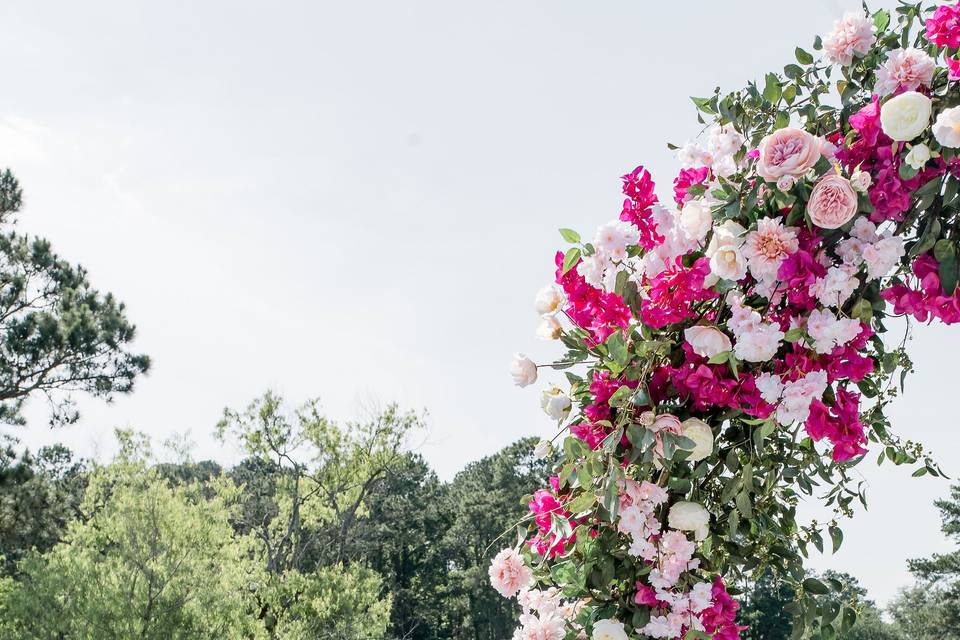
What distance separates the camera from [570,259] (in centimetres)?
173

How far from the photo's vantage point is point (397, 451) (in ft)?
45.8

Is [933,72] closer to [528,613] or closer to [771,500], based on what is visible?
[771,500]

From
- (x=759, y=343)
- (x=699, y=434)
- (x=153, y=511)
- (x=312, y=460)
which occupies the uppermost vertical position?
(x=312, y=460)

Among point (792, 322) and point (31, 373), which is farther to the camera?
point (31, 373)

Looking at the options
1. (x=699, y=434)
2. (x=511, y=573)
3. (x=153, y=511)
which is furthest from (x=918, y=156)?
(x=153, y=511)

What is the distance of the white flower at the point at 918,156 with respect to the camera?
145cm

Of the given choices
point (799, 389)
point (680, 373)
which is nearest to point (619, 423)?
point (680, 373)

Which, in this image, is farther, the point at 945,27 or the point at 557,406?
the point at 557,406

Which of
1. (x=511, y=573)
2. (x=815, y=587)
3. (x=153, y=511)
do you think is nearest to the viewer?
(x=815, y=587)

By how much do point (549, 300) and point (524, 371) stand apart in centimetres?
17

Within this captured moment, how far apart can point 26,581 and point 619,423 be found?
10.3 meters

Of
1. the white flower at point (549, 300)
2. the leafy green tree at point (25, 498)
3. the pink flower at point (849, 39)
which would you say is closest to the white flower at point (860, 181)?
the pink flower at point (849, 39)

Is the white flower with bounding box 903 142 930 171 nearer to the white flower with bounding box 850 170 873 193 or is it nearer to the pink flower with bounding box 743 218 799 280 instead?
the white flower with bounding box 850 170 873 193

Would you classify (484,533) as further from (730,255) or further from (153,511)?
(730,255)
